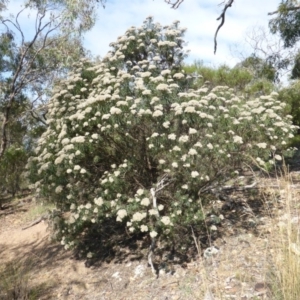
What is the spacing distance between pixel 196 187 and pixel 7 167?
7626mm

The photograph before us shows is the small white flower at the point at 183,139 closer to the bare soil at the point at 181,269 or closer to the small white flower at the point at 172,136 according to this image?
the small white flower at the point at 172,136

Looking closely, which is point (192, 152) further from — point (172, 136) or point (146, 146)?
point (146, 146)

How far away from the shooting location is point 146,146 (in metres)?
4.69

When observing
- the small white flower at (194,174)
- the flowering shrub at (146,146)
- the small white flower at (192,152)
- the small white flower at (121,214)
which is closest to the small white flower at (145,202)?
the flowering shrub at (146,146)

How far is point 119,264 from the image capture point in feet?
15.8

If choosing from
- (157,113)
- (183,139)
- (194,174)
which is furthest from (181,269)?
(157,113)

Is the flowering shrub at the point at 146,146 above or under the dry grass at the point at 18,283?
above

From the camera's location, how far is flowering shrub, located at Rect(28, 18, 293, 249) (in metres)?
4.14

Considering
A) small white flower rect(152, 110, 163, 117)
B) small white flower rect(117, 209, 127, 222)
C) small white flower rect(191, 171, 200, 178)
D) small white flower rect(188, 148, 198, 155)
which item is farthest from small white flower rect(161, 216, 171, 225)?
small white flower rect(152, 110, 163, 117)

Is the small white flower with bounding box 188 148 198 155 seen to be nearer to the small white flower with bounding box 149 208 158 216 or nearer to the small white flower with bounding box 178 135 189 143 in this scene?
the small white flower with bounding box 178 135 189 143

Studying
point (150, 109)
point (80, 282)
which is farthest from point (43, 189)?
point (150, 109)

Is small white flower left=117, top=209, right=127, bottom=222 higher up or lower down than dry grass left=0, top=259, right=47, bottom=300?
higher up

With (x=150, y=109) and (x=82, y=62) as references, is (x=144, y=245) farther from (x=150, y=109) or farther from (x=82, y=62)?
(x=82, y=62)

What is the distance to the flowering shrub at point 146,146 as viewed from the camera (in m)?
4.14
